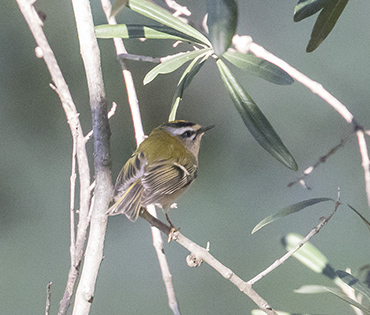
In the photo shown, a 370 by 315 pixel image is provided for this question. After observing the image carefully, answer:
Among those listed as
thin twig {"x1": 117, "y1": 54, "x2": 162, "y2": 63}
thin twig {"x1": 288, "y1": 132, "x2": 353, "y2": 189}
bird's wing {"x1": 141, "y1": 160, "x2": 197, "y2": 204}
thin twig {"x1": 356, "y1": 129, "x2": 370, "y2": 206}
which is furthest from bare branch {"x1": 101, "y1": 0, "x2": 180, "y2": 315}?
thin twig {"x1": 356, "y1": 129, "x2": 370, "y2": 206}

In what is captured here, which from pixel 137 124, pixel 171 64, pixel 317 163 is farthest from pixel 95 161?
pixel 317 163

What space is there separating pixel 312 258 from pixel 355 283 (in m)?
0.12

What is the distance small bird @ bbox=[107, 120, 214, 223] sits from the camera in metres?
0.99

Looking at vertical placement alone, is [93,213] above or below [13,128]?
below

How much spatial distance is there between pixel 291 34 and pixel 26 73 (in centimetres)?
71

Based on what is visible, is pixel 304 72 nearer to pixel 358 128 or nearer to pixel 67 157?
pixel 358 128

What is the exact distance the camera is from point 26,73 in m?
1.11

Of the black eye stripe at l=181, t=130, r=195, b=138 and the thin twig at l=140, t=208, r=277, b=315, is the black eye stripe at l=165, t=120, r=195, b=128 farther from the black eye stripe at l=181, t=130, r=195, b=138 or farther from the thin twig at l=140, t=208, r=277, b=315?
the thin twig at l=140, t=208, r=277, b=315

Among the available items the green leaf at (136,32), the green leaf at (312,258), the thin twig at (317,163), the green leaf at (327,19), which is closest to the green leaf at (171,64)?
the green leaf at (136,32)

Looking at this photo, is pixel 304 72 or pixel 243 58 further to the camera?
Result: pixel 304 72

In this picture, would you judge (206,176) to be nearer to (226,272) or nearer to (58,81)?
(226,272)

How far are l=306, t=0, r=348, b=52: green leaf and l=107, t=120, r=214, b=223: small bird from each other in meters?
0.33

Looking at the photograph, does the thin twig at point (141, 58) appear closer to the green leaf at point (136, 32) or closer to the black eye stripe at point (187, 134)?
the green leaf at point (136, 32)

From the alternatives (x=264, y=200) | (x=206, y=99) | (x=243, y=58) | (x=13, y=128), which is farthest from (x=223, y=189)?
(x=13, y=128)
